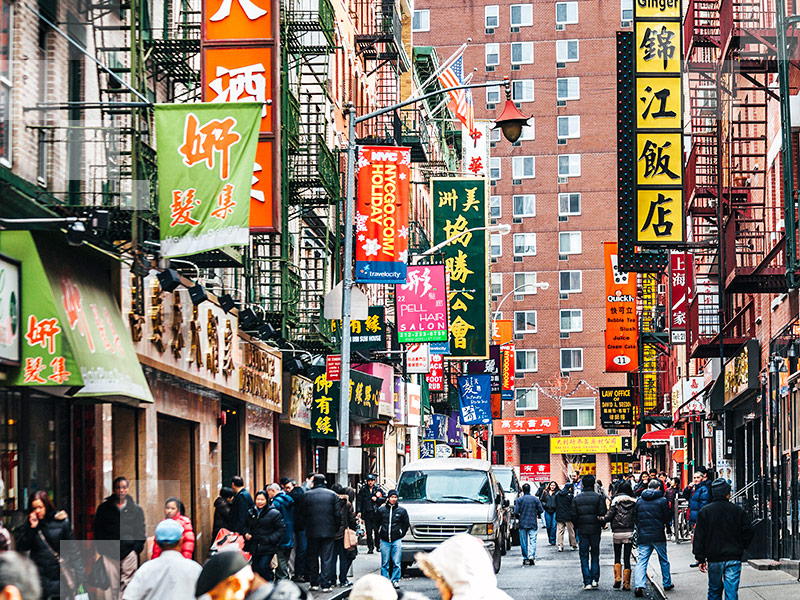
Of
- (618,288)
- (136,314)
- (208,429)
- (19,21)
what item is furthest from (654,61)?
(618,288)

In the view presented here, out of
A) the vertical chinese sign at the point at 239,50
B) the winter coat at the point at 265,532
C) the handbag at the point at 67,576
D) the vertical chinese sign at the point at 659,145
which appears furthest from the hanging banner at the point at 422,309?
the handbag at the point at 67,576

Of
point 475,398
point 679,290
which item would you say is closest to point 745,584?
point 679,290

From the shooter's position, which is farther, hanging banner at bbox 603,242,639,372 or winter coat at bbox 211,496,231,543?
hanging banner at bbox 603,242,639,372

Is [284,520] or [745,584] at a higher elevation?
[284,520]

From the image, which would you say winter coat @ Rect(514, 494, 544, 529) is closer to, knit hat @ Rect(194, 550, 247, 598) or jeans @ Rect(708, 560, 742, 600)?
jeans @ Rect(708, 560, 742, 600)

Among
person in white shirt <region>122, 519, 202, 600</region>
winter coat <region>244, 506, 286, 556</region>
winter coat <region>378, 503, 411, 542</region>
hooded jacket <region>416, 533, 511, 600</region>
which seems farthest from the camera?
winter coat <region>378, 503, 411, 542</region>

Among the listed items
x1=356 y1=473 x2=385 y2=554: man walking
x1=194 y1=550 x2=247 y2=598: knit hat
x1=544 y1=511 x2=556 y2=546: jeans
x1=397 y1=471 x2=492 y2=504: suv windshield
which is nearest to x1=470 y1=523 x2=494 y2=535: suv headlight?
x1=397 y1=471 x2=492 y2=504: suv windshield

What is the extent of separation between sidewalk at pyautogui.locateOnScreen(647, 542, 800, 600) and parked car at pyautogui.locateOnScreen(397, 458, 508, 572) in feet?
10.1

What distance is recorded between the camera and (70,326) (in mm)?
15234

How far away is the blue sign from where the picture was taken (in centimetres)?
5306

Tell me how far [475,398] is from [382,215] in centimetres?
2522

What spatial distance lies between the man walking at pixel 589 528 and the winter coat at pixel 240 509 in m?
5.78

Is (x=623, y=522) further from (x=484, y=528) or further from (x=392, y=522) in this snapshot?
(x=484, y=528)

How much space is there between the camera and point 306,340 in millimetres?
32219
